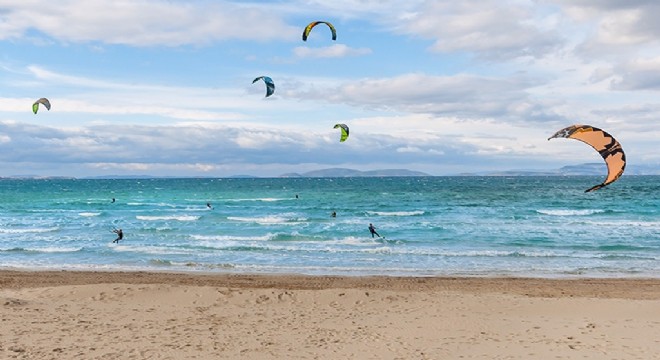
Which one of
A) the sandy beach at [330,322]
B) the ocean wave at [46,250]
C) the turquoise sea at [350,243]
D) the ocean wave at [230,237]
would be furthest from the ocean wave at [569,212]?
the ocean wave at [46,250]

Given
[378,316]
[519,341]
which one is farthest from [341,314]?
[519,341]

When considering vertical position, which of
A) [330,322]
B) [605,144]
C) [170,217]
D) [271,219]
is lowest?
[170,217]

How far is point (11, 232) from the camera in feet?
93.8

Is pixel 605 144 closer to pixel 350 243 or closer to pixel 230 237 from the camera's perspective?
pixel 350 243

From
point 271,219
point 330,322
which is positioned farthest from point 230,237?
point 330,322

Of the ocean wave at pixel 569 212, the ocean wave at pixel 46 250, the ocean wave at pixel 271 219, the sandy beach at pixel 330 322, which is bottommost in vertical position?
the ocean wave at pixel 46 250

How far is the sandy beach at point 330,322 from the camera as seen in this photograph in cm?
887

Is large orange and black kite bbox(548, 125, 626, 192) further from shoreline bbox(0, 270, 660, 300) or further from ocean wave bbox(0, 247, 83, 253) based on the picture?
ocean wave bbox(0, 247, 83, 253)

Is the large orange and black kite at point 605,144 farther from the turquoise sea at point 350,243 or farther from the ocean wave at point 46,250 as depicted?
the ocean wave at point 46,250

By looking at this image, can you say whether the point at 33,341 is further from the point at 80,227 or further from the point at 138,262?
the point at 80,227

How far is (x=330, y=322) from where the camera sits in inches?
425

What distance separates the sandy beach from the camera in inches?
349

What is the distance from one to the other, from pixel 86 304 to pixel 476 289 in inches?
353

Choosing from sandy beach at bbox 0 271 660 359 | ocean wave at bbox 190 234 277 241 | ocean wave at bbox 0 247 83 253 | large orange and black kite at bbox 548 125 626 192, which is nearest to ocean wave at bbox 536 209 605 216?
ocean wave at bbox 190 234 277 241
